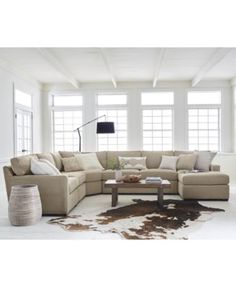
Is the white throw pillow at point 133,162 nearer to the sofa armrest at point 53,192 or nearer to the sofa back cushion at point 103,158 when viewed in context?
the sofa back cushion at point 103,158

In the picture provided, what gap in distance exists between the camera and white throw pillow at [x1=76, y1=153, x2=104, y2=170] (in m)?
7.05

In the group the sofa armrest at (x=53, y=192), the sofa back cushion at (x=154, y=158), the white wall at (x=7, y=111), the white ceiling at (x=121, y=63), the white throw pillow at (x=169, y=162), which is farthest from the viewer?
the sofa back cushion at (x=154, y=158)

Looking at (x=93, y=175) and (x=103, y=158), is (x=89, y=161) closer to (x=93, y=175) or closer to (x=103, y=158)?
(x=103, y=158)

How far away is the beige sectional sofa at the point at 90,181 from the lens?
15.7ft

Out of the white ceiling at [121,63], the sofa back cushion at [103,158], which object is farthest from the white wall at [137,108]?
the sofa back cushion at [103,158]

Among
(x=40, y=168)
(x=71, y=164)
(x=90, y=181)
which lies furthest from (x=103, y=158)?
(x=40, y=168)

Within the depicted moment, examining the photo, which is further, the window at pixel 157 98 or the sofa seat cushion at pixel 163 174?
the window at pixel 157 98

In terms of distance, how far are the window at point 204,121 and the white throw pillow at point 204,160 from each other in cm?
251

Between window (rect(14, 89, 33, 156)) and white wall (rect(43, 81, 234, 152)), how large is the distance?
1089 millimetres
